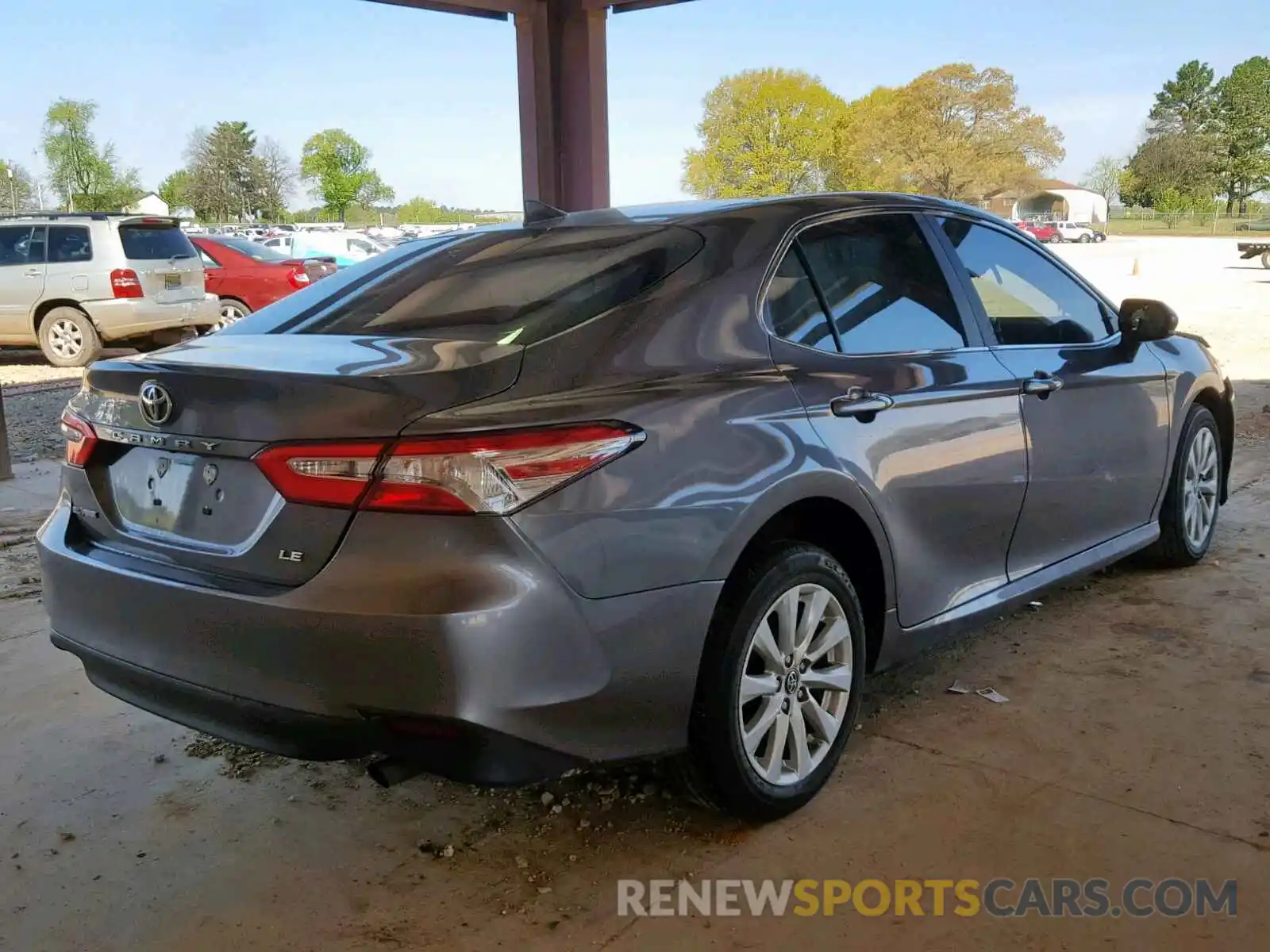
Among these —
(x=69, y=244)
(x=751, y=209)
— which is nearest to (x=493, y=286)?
(x=751, y=209)

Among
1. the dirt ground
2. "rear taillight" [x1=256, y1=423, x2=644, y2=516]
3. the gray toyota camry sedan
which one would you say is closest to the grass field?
the dirt ground

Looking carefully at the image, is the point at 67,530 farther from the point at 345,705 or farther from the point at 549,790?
the point at 549,790

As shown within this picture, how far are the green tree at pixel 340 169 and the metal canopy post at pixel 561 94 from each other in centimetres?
9597

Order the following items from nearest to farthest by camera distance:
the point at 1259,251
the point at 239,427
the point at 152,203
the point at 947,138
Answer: the point at 239,427 < the point at 1259,251 < the point at 947,138 < the point at 152,203

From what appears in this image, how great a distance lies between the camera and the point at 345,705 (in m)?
2.20

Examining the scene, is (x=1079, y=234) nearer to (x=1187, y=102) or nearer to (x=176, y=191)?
(x=1187, y=102)

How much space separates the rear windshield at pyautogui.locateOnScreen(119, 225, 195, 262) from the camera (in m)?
12.4

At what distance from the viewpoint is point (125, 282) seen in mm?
12258

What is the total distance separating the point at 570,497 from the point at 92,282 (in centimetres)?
1177

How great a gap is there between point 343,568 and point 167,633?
0.49 metres

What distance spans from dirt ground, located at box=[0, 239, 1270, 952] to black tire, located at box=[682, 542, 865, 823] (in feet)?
0.31

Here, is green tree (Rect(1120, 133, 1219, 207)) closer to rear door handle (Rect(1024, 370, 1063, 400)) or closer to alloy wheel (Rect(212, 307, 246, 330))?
alloy wheel (Rect(212, 307, 246, 330))

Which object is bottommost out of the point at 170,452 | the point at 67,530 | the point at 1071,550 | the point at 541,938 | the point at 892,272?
the point at 541,938

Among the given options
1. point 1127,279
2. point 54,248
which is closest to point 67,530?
point 54,248
